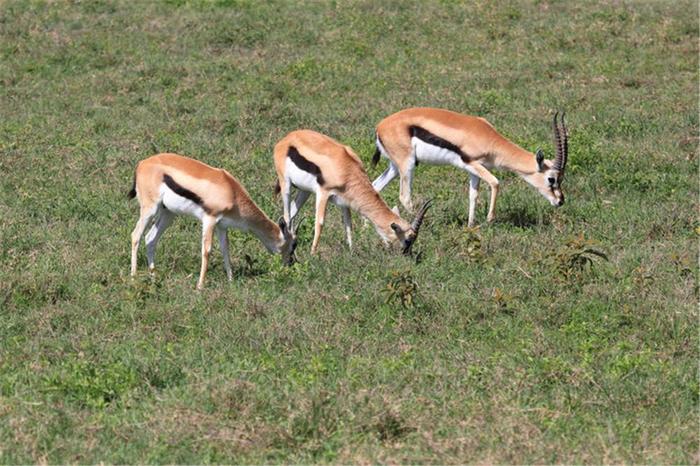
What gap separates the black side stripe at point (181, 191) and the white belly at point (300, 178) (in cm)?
134

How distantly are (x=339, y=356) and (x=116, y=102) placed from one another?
9037mm

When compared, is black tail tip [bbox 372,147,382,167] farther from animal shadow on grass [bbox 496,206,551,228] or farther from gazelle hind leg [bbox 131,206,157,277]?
gazelle hind leg [bbox 131,206,157,277]

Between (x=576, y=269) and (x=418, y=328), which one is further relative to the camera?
(x=576, y=269)

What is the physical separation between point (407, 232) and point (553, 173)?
186 centimetres

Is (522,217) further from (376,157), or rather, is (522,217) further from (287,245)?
(287,245)

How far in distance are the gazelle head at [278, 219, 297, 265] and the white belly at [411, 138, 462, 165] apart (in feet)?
6.68

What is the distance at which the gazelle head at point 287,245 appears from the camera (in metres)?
9.16

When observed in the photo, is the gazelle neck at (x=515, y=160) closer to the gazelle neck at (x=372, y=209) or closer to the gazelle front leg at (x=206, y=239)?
the gazelle neck at (x=372, y=209)

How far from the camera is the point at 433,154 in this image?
10.8 metres

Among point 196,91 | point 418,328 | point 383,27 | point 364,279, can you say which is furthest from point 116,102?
point 418,328

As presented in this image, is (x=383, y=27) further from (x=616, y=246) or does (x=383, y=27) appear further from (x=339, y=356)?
(x=339, y=356)

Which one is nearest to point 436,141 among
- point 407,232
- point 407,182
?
point 407,182

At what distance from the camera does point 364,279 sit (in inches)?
332

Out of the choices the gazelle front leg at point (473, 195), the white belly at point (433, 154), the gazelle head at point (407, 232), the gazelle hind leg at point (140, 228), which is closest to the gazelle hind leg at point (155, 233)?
the gazelle hind leg at point (140, 228)
